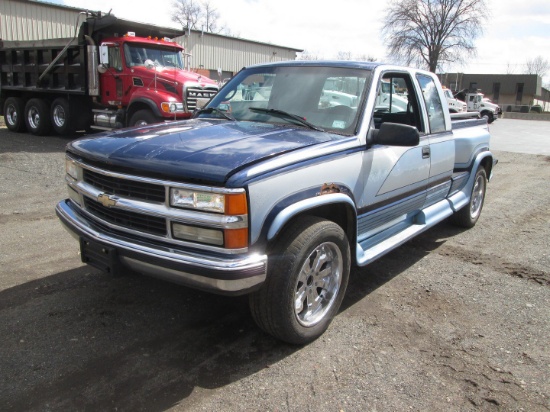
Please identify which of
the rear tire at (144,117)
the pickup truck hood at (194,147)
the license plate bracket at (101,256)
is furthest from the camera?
the rear tire at (144,117)

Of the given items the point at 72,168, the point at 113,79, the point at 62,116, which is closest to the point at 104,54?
the point at 113,79

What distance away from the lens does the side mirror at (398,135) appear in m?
3.44

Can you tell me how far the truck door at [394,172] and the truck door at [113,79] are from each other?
Answer: 934cm

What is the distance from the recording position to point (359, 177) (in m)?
3.50

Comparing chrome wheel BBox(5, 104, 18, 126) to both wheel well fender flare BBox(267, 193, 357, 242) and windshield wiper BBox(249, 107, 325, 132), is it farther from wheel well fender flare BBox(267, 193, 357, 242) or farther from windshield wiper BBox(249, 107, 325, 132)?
wheel well fender flare BBox(267, 193, 357, 242)

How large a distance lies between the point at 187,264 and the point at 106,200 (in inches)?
32.0

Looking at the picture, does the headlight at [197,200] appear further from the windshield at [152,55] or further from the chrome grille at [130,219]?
the windshield at [152,55]

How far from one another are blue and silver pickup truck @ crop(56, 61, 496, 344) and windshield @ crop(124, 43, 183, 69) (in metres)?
8.71

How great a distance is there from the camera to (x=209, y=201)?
264 cm

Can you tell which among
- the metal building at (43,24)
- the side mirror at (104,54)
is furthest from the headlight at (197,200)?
the metal building at (43,24)

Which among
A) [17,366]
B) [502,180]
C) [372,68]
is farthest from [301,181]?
[502,180]

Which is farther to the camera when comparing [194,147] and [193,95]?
[193,95]

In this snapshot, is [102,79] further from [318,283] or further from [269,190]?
[269,190]

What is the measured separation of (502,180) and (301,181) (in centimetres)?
861
